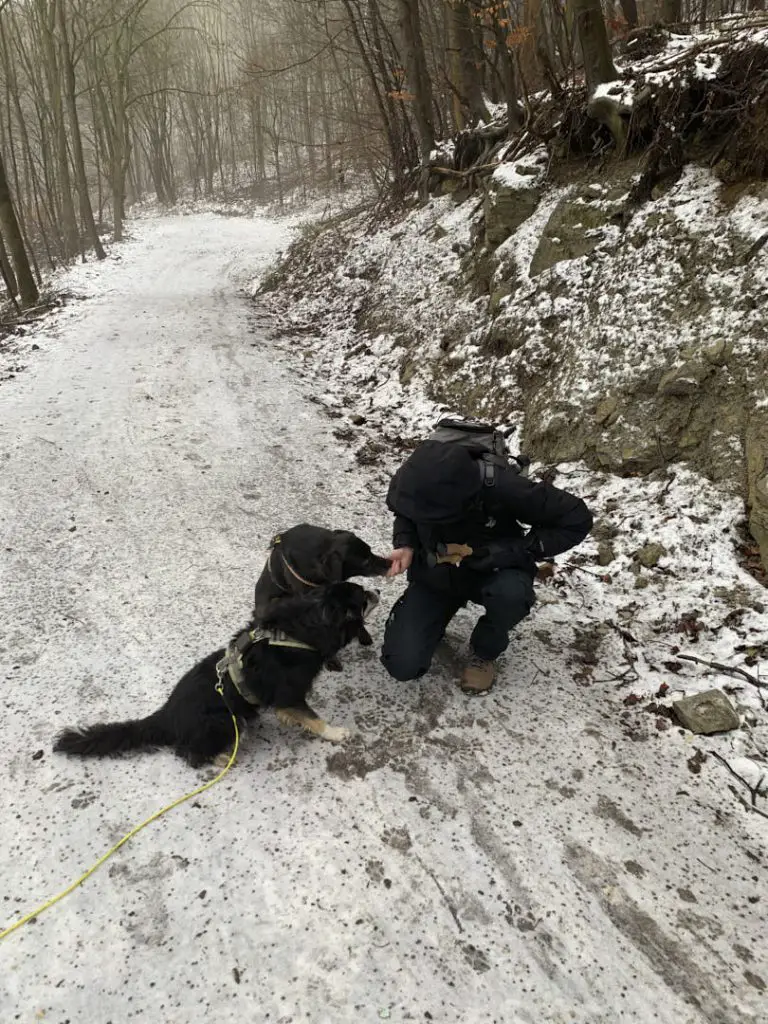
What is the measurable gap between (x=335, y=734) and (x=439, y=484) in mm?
1324

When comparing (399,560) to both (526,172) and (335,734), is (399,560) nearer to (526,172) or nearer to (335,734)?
(335,734)

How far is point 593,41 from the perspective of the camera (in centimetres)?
604

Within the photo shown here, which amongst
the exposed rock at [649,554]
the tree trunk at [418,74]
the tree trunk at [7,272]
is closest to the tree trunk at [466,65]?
the tree trunk at [418,74]

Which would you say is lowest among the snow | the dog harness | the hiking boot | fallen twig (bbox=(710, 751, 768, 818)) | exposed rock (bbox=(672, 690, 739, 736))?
fallen twig (bbox=(710, 751, 768, 818))

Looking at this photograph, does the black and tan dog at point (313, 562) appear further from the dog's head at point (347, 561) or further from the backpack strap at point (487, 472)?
the backpack strap at point (487, 472)

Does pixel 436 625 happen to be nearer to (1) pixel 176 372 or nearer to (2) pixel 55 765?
(2) pixel 55 765

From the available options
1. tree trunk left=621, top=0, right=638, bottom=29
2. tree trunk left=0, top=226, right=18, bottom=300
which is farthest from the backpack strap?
tree trunk left=0, top=226, right=18, bottom=300

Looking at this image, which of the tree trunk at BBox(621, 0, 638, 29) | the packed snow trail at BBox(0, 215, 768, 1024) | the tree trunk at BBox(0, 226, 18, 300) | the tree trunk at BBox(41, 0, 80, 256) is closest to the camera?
the packed snow trail at BBox(0, 215, 768, 1024)

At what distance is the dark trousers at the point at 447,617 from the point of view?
3080 millimetres

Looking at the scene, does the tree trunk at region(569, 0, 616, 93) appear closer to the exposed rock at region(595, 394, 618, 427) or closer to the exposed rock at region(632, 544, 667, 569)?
the exposed rock at region(595, 394, 618, 427)

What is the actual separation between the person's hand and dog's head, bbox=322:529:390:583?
0.14 ft

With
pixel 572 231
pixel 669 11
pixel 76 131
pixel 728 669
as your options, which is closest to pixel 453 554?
pixel 728 669

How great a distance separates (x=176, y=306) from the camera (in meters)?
11.5

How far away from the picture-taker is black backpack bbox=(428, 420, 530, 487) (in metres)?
2.90
